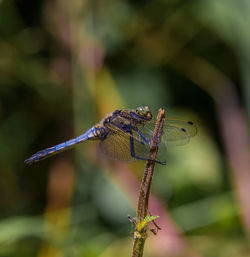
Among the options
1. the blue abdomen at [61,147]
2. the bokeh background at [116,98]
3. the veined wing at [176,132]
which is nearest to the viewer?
the veined wing at [176,132]

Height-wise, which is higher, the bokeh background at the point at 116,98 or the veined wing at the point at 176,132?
the bokeh background at the point at 116,98

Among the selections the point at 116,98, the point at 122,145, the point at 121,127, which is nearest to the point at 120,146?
the point at 122,145

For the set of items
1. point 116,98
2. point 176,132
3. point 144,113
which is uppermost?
point 116,98

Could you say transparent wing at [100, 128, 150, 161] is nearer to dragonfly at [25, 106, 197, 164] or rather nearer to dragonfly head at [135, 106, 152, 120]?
dragonfly at [25, 106, 197, 164]

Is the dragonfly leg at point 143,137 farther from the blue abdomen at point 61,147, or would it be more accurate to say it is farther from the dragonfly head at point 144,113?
the blue abdomen at point 61,147

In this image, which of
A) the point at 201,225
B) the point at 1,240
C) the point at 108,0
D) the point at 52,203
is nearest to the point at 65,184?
the point at 52,203

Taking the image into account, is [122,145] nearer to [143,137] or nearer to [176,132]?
[143,137]

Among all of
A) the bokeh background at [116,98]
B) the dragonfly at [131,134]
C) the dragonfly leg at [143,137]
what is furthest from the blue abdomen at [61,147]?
the bokeh background at [116,98]

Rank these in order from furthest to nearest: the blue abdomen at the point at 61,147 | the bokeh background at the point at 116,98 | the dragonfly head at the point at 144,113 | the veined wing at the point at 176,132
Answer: the bokeh background at the point at 116,98 → the blue abdomen at the point at 61,147 → the dragonfly head at the point at 144,113 → the veined wing at the point at 176,132

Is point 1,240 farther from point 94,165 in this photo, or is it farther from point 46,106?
point 46,106
